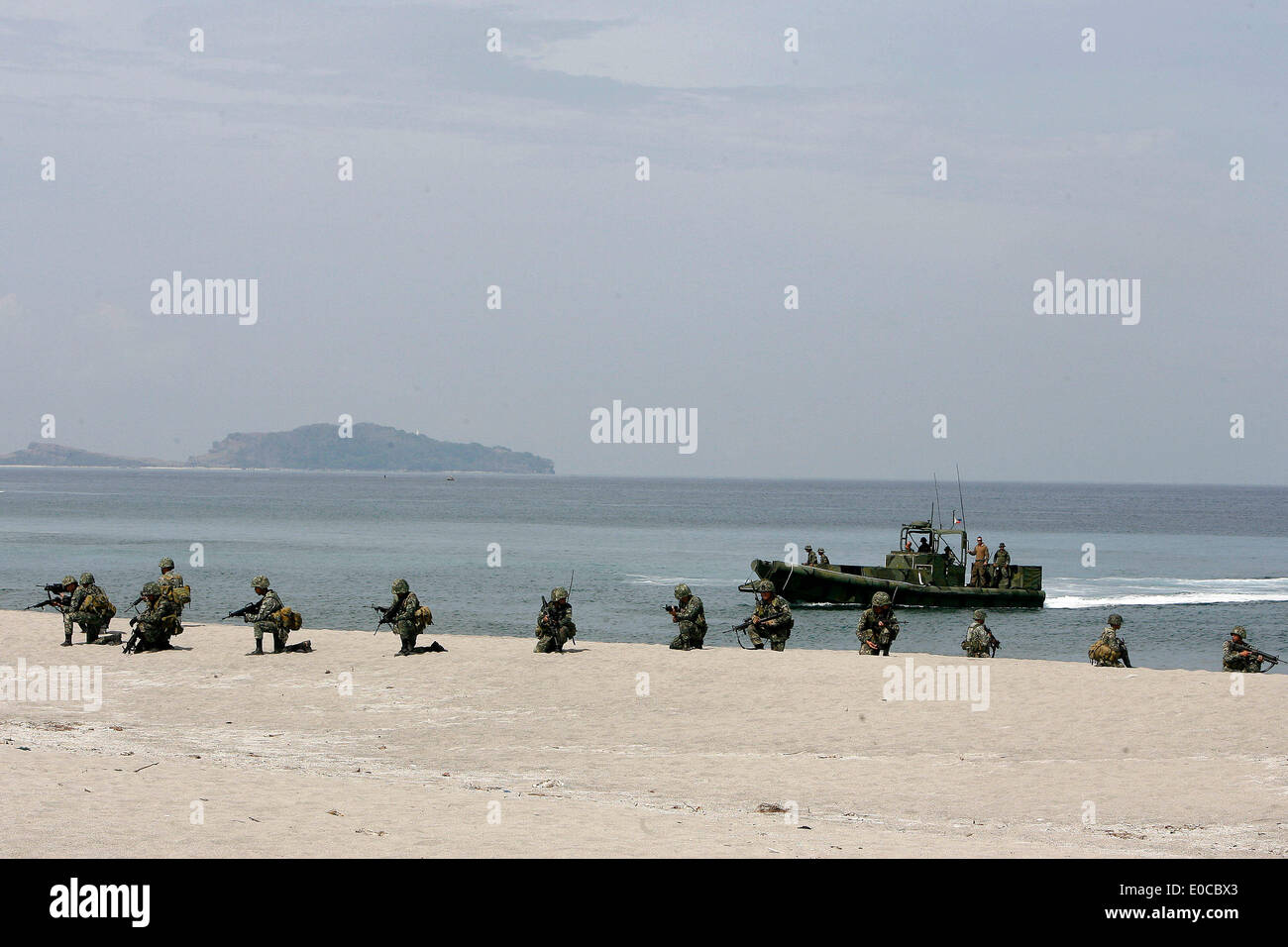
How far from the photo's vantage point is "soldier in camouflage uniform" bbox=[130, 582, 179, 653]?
74.6 feet

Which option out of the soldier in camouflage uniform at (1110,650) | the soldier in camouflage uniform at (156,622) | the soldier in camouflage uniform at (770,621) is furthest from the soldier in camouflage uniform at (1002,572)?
the soldier in camouflage uniform at (156,622)

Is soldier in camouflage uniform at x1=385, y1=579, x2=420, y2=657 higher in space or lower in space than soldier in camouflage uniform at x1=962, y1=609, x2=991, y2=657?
higher

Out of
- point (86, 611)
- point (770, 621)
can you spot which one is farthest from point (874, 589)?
point (86, 611)

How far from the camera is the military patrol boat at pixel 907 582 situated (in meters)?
43.2

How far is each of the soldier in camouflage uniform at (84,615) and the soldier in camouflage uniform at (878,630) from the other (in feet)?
46.9

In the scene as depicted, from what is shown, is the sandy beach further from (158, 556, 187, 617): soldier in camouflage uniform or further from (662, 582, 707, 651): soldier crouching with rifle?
(158, 556, 187, 617): soldier in camouflage uniform

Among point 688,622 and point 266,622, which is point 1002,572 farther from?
point 266,622

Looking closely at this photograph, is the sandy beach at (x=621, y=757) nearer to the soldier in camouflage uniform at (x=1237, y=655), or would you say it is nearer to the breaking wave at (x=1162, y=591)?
the soldier in camouflage uniform at (x=1237, y=655)

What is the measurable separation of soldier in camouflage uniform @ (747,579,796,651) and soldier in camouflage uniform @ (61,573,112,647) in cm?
1238

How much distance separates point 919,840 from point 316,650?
14671 millimetres

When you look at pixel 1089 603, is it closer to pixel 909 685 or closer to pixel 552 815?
pixel 909 685

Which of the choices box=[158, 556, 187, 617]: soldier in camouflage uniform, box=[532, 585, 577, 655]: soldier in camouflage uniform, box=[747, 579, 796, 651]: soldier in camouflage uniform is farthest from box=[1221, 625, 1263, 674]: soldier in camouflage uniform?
box=[158, 556, 187, 617]: soldier in camouflage uniform

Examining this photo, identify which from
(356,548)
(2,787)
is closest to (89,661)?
(2,787)

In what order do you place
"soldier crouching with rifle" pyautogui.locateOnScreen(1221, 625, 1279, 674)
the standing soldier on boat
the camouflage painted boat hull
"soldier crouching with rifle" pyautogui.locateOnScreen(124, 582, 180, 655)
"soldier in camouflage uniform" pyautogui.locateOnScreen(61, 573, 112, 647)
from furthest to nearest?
the standing soldier on boat, the camouflage painted boat hull, "soldier in camouflage uniform" pyautogui.locateOnScreen(61, 573, 112, 647), "soldier crouching with rifle" pyautogui.locateOnScreen(124, 582, 180, 655), "soldier crouching with rifle" pyautogui.locateOnScreen(1221, 625, 1279, 674)
